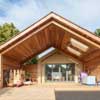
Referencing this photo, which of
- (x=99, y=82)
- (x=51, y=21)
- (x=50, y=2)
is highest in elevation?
(x=50, y=2)

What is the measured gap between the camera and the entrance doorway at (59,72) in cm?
2731

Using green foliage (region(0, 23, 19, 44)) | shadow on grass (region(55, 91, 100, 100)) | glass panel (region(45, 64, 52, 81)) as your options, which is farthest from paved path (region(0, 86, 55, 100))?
green foliage (region(0, 23, 19, 44))

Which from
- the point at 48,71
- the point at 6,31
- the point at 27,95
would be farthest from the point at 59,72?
the point at 27,95

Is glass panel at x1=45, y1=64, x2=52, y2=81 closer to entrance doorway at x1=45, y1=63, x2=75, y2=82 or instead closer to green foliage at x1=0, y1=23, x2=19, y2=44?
entrance doorway at x1=45, y1=63, x2=75, y2=82

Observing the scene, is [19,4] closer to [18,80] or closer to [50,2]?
[50,2]

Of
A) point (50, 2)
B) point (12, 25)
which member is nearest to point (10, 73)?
point (50, 2)

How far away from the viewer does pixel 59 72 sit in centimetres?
2752

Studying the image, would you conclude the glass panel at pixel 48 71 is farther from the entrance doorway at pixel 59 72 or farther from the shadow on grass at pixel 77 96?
the shadow on grass at pixel 77 96

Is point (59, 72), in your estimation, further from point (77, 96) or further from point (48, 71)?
point (77, 96)

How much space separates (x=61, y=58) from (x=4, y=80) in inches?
376

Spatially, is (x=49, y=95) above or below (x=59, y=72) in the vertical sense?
below

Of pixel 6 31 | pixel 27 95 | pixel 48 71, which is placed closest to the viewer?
pixel 27 95

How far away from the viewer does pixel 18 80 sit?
1912 centimetres

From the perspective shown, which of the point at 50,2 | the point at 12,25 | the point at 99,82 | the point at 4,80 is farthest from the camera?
the point at 12,25
